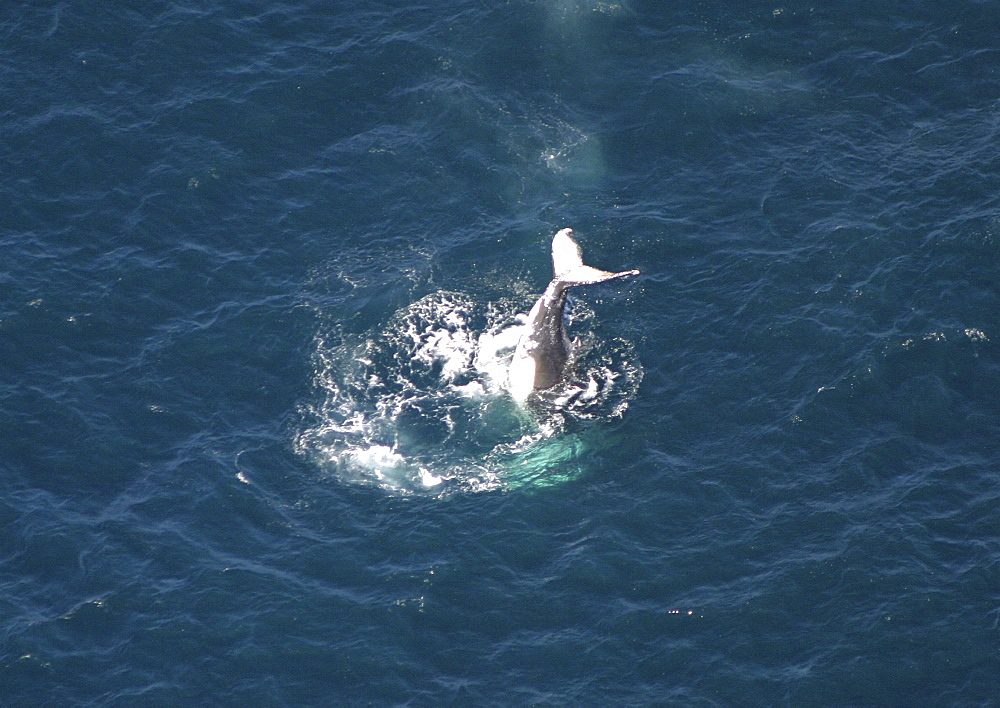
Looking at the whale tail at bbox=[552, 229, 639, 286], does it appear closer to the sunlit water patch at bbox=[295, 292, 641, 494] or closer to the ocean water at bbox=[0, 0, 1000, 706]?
the ocean water at bbox=[0, 0, 1000, 706]

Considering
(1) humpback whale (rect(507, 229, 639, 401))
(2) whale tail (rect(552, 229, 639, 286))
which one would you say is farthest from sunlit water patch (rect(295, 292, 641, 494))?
(2) whale tail (rect(552, 229, 639, 286))

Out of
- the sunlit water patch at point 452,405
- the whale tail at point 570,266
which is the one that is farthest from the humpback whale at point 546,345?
the sunlit water patch at point 452,405

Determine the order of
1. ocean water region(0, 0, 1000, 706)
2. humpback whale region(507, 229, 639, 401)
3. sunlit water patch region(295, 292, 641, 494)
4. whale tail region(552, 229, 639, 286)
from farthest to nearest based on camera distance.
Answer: humpback whale region(507, 229, 639, 401) < whale tail region(552, 229, 639, 286) < sunlit water patch region(295, 292, 641, 494) < ocean water region(0, 0, 1000, 706)

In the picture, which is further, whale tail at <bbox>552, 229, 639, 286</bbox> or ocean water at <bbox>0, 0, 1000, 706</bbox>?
whale tail at <bbox>552, 229, 639, 286</bbox>

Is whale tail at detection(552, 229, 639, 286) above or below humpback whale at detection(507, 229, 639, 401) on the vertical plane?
above

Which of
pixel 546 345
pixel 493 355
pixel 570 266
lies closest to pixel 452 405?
pixel 493 355

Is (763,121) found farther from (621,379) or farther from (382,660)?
(382,660)

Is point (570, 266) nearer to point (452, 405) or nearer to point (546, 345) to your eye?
point (546, 345)

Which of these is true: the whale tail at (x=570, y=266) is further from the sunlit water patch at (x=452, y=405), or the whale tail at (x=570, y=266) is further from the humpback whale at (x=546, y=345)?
the sunlit water patch at (x=452, y=405)

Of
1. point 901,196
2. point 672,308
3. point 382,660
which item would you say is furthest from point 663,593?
point 901,196
